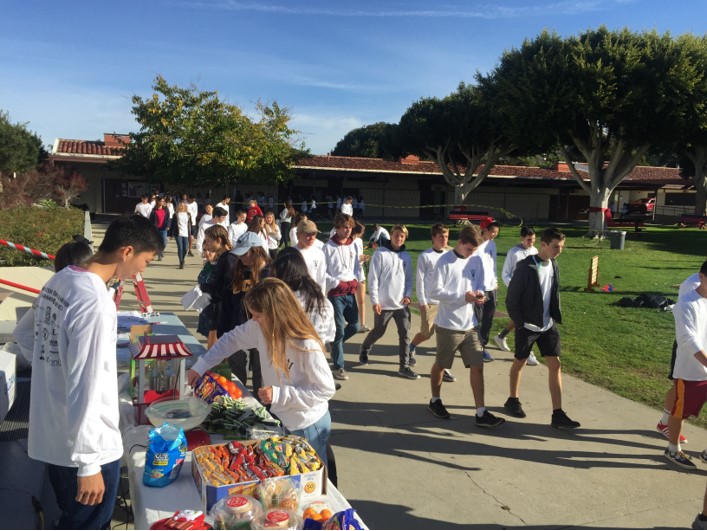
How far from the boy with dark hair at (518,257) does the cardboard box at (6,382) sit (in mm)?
5417

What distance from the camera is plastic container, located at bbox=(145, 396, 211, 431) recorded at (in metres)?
3.26

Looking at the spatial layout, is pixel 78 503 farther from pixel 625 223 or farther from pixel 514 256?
pixel 625 223

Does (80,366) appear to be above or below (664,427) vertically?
above

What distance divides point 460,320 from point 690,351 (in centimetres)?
195

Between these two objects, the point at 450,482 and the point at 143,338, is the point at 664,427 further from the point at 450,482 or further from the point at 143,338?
the point at 143,338

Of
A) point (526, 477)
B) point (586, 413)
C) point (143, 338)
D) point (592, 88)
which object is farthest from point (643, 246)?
point (143, 338)

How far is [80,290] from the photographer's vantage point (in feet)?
7.58

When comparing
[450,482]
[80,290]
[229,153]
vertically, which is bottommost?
[450,482]

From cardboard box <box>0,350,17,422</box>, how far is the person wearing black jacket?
4.31 metres

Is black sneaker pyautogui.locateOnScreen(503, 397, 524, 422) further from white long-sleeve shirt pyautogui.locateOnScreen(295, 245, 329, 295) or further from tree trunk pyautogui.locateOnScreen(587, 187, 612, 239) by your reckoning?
tree trunk pyautogui.locateOnScreen(587, 187, 612, 239)

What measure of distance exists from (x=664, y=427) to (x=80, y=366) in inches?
201

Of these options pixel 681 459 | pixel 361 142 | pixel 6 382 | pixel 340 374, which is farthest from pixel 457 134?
pixel 361 142

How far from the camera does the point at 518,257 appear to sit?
776 centimetres

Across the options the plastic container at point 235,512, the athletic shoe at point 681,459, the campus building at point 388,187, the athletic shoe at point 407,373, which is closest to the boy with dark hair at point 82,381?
the plastic container at point 235,512
